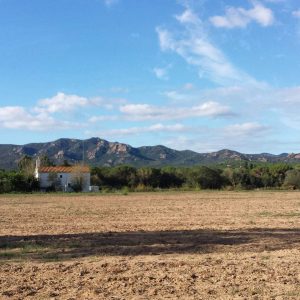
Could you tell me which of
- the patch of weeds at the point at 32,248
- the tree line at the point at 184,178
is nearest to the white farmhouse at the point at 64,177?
the tree line at the point at 184,178

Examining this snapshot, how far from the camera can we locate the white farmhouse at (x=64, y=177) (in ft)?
293

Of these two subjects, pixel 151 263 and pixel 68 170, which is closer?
pixel 151 263

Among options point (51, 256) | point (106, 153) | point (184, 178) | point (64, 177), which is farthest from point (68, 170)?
point (106, 153)

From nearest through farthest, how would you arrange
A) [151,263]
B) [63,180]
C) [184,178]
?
[151,263], [63,180], [184,178]

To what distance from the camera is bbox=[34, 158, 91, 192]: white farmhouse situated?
89.4m

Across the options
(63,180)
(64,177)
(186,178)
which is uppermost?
(64,177)

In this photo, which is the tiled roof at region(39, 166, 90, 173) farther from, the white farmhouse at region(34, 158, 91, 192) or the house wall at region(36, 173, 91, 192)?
the house wall at region(36, 173, 91, 192)

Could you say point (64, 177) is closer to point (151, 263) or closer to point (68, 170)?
point (68, 170)

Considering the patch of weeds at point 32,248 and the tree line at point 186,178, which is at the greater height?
the tree line at point 186,178

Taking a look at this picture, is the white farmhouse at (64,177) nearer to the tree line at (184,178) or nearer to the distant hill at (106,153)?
the tree line at (184,178)

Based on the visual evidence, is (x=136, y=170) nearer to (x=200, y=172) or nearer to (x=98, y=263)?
(x=200, y=172)

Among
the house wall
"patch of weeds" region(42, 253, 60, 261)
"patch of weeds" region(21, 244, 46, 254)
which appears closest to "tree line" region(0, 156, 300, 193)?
the house wall

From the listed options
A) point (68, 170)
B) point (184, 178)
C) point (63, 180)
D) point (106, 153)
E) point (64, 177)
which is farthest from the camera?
point (106, 153)

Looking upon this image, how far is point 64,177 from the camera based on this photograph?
3780 inches
